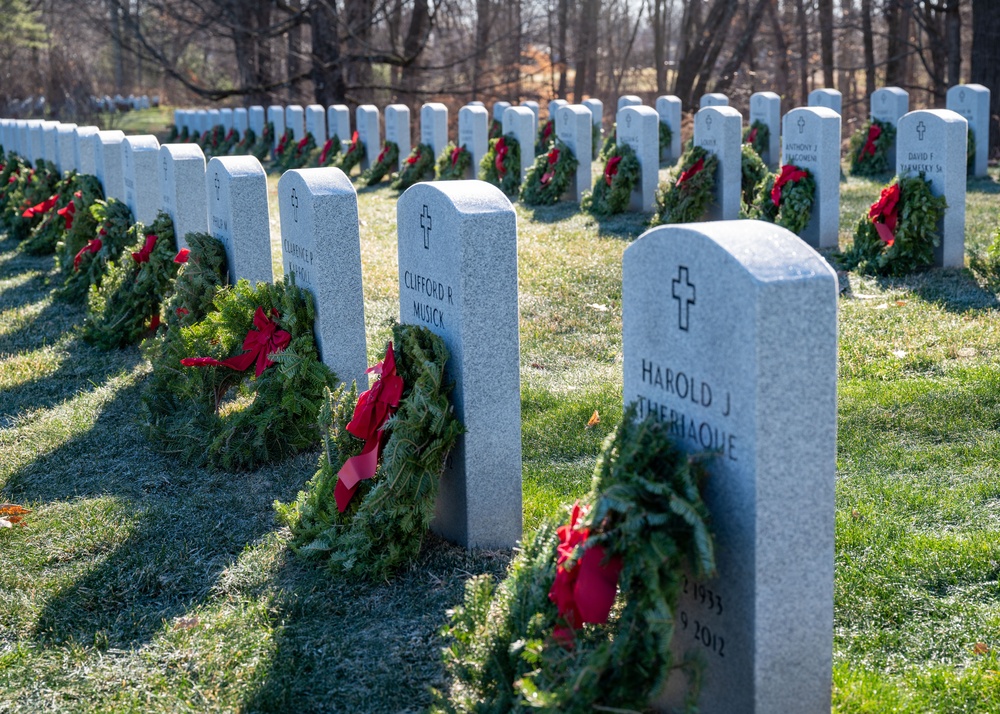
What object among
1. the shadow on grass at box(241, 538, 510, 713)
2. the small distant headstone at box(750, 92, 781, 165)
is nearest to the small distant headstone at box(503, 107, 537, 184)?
the small distant headstone at box(750, 92, 781, 165)

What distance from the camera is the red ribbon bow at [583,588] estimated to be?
2773 mm

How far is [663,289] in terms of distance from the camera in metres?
3.00

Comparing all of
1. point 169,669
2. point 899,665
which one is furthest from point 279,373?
point 899,665

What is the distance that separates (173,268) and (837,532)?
5318 millimetres

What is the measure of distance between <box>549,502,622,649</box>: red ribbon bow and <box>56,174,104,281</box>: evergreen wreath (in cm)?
839

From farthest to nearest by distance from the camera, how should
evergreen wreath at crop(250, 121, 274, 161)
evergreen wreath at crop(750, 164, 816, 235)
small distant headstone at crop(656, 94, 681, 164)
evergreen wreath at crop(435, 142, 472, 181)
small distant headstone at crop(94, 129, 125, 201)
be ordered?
evergreen wreath at crop(250, 121, 274, 161) → small distant headstone at crop(656, 94, 681, 164) → evergreen wreath at crop(435, 142, 472, 181) → evergreen wreath at crop(750, 164, 816, 235) → small distant headstone at crop(94, 129, 125, 201)

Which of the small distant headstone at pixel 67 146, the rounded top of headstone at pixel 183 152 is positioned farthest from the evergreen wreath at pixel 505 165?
the rounded top of headstone at pixel 183 152

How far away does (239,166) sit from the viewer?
6.60 m

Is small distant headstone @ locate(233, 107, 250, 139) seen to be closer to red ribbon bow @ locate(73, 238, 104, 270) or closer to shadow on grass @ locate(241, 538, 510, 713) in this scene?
red ribbon bow @ locate(73, 238, 104, 270)

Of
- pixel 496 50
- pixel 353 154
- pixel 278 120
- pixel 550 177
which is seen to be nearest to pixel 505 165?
pixel 550 177

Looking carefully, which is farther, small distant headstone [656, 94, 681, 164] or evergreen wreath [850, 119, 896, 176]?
small distant headstone [656, 94, 681, 164]

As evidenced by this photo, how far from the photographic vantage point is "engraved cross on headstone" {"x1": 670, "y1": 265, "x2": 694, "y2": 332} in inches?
113

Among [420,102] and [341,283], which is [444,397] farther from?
[420,102]

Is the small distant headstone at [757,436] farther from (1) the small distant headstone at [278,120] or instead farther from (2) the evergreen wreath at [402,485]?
(1) the small distant headstone at [278,120]
